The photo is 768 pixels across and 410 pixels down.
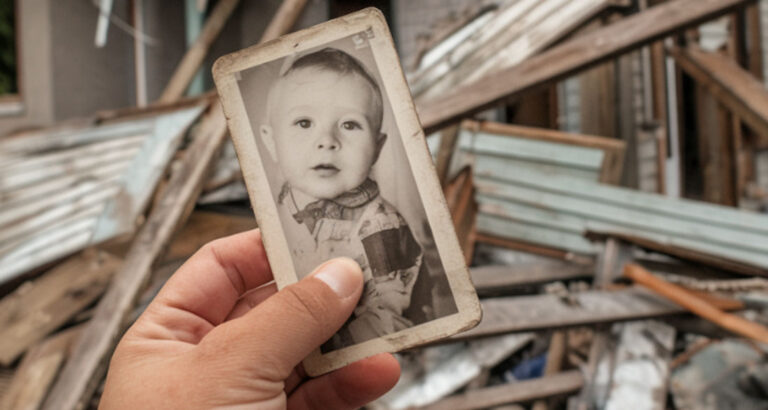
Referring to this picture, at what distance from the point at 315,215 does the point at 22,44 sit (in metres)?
4.50

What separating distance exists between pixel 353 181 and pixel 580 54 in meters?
1.17

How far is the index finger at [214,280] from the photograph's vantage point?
871 millimetres

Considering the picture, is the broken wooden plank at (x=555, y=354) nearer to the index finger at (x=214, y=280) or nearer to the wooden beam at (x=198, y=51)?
the index finger at (x=214, y=280)

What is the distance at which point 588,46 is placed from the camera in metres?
1.62

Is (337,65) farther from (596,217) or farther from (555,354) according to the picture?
(596,217)

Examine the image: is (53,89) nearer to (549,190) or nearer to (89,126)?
(89,126)

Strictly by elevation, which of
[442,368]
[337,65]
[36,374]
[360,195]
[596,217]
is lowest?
[442,368]

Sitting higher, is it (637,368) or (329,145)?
(329,145)

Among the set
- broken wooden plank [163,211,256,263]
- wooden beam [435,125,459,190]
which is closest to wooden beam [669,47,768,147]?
wooden beam [435,125,459,190]

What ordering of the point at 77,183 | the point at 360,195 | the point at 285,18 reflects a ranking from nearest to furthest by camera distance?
the point at 360,195
the point at 77,183
the point at 285,18

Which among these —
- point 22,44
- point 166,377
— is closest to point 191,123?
point 22,44

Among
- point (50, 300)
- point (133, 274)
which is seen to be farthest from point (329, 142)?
point (50, 300)

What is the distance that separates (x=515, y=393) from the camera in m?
1.95

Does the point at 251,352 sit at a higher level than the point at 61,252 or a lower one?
lower
